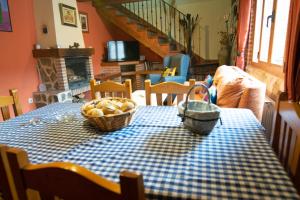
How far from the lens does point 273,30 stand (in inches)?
97.5

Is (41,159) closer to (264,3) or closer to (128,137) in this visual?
(128,137)

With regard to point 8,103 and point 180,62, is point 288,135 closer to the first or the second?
point 8,103

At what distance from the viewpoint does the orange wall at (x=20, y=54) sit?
3.03 m

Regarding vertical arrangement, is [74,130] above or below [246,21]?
below

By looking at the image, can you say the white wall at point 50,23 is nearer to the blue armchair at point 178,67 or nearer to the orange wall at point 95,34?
the orange wall at point 95,34

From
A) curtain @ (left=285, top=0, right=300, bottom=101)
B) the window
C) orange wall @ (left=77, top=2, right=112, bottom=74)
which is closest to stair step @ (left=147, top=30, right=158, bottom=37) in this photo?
orange wall @ (left=77, top=2, right=112, bottom=74)

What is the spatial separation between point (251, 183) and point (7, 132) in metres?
1.26

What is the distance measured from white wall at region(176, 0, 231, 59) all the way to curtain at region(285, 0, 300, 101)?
419cm

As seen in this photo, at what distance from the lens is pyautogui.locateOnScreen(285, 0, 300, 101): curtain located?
1401 mm

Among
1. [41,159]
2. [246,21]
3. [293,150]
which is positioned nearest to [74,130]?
[41,159]

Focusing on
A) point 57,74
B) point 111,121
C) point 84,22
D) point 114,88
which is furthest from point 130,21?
point 111,121

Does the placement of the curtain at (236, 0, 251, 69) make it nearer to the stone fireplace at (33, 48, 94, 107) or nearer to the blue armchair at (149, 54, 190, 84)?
the blue armchair at (149, 54, 190, 84)

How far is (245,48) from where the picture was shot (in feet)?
11.7

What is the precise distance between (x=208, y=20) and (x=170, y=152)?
5.34m
